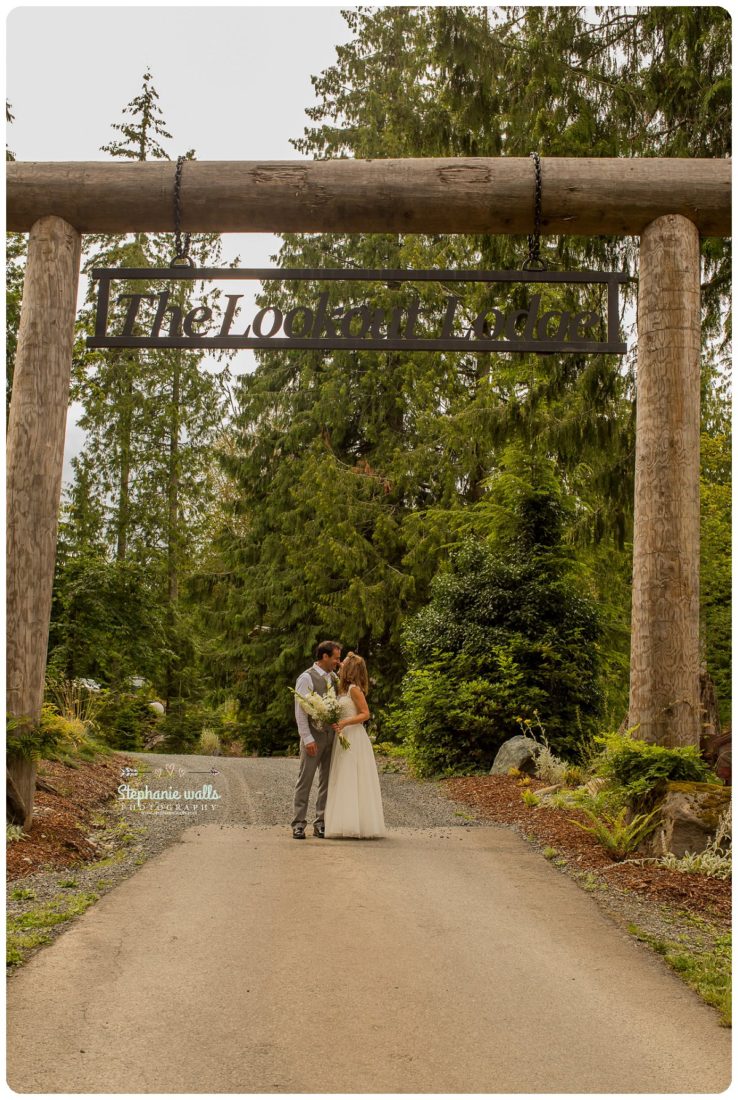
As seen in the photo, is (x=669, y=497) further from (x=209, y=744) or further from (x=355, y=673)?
(x=209, y=744)

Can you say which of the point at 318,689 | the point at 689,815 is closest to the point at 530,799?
the point at 318,689

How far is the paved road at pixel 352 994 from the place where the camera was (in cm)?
357

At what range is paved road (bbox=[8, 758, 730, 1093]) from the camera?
3.57 meters

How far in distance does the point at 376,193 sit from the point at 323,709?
432 centimetres

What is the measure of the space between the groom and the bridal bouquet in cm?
8

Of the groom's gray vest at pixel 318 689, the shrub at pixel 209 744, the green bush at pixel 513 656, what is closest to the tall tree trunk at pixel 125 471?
the shrub at pixel 209 744

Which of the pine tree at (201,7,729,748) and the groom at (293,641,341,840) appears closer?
the groom at (293,641,341,840)

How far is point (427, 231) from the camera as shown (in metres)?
6.82

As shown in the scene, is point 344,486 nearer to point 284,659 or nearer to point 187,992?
Result: point 284,659

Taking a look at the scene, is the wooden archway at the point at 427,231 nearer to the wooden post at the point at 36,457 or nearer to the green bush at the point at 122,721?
the wooden post at the point at 36,457

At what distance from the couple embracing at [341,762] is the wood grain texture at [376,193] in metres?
3.75

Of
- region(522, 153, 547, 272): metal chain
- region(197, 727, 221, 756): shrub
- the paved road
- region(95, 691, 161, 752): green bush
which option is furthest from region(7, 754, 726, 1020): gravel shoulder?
region(197, 727, 221, 756): shrub

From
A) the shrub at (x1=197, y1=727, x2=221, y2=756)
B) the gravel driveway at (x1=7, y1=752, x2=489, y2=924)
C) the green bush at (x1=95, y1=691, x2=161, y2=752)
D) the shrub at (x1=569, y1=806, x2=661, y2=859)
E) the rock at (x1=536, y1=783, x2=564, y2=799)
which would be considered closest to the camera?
the gravel driveway at (x1=7, y1=752, x2=489, y2=924)

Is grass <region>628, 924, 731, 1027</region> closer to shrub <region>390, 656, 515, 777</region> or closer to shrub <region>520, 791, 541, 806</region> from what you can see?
shrub <region>520, 791, 541, 806</region>
